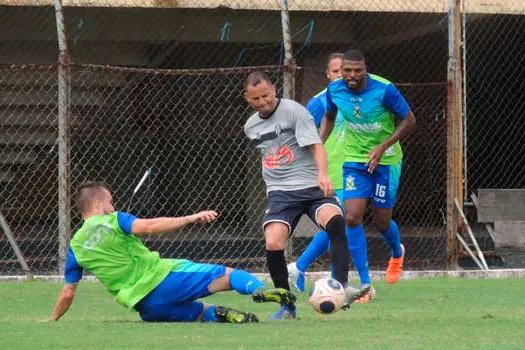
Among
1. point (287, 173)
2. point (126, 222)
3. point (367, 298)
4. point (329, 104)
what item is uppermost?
point (329, 104)

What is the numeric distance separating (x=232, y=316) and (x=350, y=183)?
2.76 m

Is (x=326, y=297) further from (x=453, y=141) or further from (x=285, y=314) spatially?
(x=453, y=141)

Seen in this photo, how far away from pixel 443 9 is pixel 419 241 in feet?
10.0

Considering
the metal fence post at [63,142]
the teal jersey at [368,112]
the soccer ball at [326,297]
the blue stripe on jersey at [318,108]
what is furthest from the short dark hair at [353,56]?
the metal fence post at [63,142]

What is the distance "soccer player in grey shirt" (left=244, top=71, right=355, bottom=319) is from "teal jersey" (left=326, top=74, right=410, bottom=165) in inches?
61.2

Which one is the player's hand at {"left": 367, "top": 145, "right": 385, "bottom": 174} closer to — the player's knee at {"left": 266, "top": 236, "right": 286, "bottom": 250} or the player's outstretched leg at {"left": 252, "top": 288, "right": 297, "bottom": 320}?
the player's knee at {"left": 266, "top": 236, "right": 286, "bottom": 250}

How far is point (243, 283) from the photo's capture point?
7.98 meters

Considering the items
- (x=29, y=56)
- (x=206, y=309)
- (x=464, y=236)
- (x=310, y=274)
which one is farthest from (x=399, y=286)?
(x=29, y=56)

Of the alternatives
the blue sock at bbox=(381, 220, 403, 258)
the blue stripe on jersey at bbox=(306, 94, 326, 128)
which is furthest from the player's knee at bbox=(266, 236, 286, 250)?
the blue sock at bbox=(381, 220, 403, 258)

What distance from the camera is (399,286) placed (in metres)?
11.9

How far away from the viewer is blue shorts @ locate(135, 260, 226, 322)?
7973 mm

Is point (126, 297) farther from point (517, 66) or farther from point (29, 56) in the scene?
point (517, 66)

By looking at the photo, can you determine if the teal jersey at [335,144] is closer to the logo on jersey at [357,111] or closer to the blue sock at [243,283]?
the logo on jersey at [357,111]

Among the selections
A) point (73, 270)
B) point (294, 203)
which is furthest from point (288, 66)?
point (73, 270)
